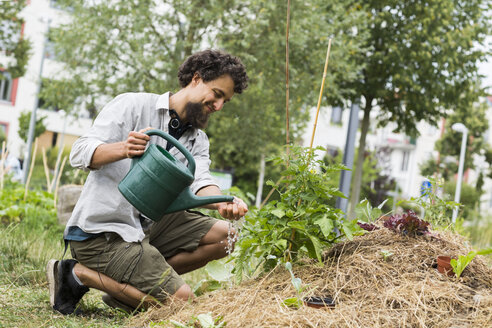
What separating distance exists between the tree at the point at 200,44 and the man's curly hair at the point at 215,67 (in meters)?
5.20

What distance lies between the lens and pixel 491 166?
25.8 metres

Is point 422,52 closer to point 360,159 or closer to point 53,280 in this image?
point 360,159

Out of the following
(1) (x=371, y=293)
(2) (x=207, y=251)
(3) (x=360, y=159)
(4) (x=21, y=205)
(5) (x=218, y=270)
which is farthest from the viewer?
(3) (x=360, y=159)

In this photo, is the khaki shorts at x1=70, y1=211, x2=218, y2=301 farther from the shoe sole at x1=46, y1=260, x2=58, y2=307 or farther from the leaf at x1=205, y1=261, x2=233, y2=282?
the leaf at x1=205, y1=261, x2=233, y2=282

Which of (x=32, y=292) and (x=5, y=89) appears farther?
(x=5, y=89)

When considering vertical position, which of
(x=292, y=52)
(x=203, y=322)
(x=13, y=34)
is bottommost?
(x=203, y=322)

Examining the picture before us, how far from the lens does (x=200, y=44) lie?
8.80m

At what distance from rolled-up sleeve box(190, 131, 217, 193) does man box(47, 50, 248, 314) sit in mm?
18

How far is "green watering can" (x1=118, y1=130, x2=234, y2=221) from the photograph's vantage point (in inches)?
95.3

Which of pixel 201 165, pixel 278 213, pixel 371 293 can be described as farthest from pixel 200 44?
pixel 371 293

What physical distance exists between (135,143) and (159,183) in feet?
0.68

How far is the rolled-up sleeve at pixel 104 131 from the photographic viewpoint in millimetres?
2570

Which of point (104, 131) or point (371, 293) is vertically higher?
point (104, 131)

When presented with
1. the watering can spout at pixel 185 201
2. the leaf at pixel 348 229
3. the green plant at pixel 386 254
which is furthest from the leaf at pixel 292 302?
the watering can spout at pixel 185 201
